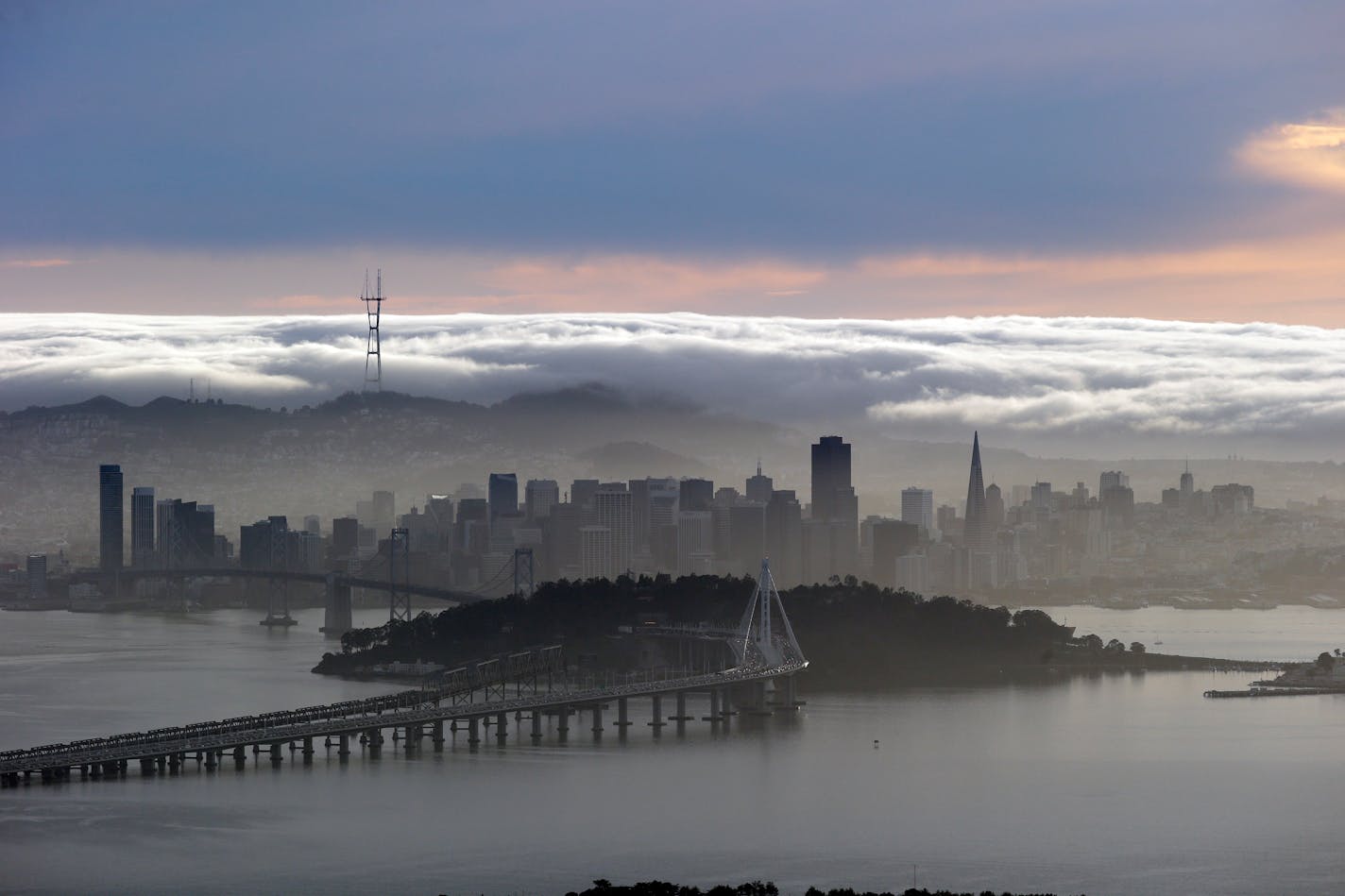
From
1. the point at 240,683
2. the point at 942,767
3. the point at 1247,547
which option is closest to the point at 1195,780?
the point at 942,767

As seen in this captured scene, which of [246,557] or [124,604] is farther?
[246,557]

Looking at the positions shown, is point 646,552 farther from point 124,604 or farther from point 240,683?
point 240,683

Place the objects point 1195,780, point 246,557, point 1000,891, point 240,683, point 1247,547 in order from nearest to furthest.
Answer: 1. point 1000,891
2. point 1195,780
3. point 240,683
4. point 246,557
5. point 1247,547

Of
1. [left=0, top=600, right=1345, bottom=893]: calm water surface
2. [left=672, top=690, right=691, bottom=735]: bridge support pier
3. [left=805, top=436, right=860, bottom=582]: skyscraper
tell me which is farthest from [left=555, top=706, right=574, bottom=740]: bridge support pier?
[left=805, top=436, right=860, bottom=582]: skyscraper

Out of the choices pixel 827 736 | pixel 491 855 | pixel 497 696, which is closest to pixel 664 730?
pixel 827 736

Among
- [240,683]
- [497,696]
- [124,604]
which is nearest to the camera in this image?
[497,696]

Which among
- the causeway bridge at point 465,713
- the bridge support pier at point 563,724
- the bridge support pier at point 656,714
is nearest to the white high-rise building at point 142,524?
the causeway bridge at point 465,713
